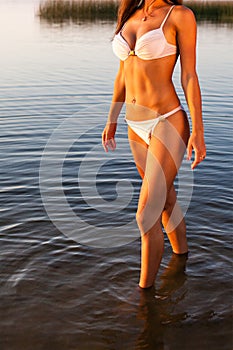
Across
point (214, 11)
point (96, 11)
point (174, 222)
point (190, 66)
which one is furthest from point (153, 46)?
point (214, 11)

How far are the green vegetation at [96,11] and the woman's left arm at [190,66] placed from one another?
86.4ft

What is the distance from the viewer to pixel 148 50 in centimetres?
405

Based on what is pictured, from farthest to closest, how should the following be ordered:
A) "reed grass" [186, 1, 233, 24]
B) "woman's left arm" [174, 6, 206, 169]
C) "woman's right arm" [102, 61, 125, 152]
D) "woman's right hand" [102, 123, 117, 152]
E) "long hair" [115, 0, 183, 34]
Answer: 1. "reed grass" [186, 1, 233, 24]
2. "woman's right hand" [102, 123, 117, 152]
3. "woman's right arm" [102, 61, 125, 152]
4. "long hair" [115, 0, 183, 34]
5. "woman's left arm" [174, 6, 206, 169]

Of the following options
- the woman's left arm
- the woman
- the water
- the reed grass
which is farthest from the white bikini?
the reed grass

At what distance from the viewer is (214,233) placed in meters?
5.71

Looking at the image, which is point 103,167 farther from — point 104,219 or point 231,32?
point 231,32

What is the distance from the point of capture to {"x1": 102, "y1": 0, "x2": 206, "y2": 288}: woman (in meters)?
4.04

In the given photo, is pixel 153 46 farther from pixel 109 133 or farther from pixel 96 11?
pixel 96 11

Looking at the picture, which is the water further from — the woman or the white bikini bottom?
the white bikini bottom

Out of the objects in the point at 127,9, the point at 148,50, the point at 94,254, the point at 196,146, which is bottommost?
the point at 94,254

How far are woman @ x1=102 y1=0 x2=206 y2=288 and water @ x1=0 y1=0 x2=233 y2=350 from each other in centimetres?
50

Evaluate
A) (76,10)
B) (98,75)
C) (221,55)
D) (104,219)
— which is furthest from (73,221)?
(76,10)

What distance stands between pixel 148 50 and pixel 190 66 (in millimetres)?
346

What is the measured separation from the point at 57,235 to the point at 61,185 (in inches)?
65.0
